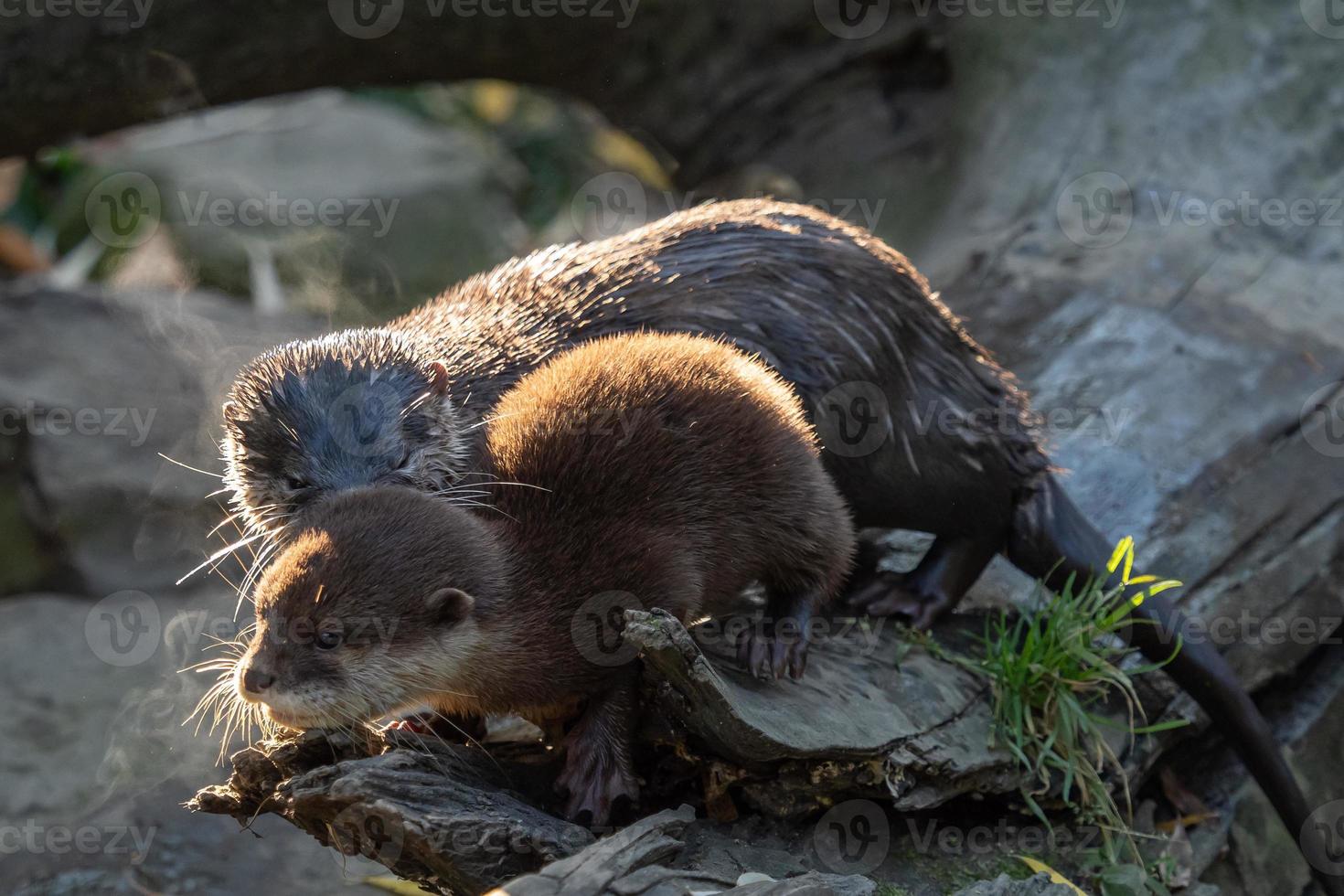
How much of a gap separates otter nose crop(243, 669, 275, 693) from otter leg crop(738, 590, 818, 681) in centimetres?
108

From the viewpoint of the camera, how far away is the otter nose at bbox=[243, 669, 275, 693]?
2404 mm

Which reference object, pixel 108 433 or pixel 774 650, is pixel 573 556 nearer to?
pixel 774 650

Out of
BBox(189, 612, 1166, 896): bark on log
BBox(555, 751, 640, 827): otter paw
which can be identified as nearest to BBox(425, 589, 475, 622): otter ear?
BBox(189, 612, 1166, 896): bark on log

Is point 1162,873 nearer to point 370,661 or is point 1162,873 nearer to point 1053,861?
point 1053,861

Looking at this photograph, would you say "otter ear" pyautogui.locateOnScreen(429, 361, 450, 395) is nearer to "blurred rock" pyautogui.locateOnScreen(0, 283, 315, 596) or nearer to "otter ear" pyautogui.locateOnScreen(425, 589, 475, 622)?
"otter ear" pyautogui.locateOnScreen(425, 589, 475, 622)

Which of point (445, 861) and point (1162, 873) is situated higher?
point (445, 861)

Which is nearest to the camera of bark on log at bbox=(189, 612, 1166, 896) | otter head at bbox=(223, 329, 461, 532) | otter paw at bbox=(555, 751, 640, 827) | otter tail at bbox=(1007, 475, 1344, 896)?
bark on log at bbox=(189, 612, 1166, 896)

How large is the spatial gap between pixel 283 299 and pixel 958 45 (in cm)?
427

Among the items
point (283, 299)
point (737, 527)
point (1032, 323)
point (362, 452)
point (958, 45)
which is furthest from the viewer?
point (283, 299)

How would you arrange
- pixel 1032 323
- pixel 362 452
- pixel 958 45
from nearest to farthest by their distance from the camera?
1. pixel 362 452
2. pixel 1032 323
3. pixel 958 45

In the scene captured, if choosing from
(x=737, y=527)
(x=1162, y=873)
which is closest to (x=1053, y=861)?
→ (x=1162, y=873)

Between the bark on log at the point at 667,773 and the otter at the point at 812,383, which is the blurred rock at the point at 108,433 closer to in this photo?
the otter at the point at 812,383

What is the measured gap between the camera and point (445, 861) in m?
2.41

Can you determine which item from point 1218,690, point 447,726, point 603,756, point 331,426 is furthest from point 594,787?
point 1218,690
